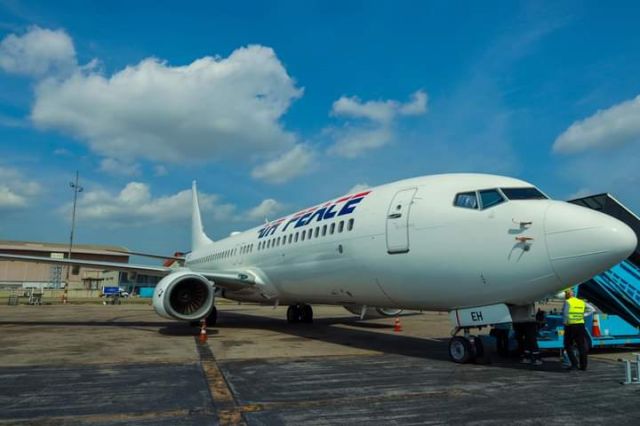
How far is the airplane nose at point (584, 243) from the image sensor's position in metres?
6.84

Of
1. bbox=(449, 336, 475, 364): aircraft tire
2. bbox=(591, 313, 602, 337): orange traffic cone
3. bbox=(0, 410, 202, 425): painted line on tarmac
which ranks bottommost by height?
bbox=(0, 410, 202, 425): painted line on tarmac

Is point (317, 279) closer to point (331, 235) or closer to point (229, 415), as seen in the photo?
point (331, 235)

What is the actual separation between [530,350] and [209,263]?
54.0 feet

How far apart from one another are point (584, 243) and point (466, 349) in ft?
8.88

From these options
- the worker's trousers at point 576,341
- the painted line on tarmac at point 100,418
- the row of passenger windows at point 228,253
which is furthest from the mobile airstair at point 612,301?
the row of passenger windows at point 228,253

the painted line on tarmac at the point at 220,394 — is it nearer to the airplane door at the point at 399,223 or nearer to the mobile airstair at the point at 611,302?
the airplane door at the point at 399,223

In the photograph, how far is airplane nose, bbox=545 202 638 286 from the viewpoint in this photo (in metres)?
6.84

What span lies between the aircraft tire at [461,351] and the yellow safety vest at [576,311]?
5.50 ft

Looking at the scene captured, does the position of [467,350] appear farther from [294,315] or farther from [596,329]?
[294,315]

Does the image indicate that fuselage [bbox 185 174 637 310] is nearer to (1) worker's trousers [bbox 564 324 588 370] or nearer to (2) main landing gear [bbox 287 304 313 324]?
(1) worker's trousers [bbox 564 324 588 370]

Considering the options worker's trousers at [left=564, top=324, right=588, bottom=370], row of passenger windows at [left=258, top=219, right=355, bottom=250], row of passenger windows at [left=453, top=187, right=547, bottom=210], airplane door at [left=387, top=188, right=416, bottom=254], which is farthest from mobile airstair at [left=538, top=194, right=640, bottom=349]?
row of passenger windows at [left=258, top=219, right=355, bottom=250]

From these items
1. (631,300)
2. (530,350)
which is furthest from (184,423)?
(631,300)

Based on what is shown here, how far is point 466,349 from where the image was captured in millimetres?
8242

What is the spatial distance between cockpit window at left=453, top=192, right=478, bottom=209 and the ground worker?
221cm
